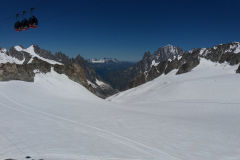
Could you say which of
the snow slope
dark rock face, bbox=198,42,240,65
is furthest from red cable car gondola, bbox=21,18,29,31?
dark rock face, bbox=198,42,240,65

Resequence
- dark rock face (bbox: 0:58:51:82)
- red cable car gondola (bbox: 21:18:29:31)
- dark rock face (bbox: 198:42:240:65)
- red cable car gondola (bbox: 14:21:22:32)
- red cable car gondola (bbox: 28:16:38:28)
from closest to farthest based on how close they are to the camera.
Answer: red cable car gondola (bbox: 28:16:38:28)
red cable car gondola (bbox: 21:18:29:31)
red cable car gondola (bbox: 14:21:22:32)
dark rock face (bbox: 0:58:51:82)
dark rock face (bbox: 198:42:240:65)

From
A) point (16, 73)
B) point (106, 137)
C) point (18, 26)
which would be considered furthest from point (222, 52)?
point (106, 137)

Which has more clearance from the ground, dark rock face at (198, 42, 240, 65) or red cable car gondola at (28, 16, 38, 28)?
dark rock face at (198, 42, 240, 65)

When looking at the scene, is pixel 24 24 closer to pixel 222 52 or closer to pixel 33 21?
pixel 33 21

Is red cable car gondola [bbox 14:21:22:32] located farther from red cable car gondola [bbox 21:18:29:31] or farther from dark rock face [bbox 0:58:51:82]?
dark rock face [bbox 0:58:51:82]

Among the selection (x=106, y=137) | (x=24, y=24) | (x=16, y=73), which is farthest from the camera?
(x=16, y=73)

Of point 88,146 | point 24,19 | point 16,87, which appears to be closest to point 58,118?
point 88,146

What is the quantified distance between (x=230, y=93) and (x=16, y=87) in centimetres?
4527

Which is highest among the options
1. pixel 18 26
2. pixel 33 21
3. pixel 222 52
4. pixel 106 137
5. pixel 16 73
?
pixel 222 52

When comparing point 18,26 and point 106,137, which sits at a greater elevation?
point 18,26

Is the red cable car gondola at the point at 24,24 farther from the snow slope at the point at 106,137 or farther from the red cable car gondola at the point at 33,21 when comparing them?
the snow slope at the point at 106,137

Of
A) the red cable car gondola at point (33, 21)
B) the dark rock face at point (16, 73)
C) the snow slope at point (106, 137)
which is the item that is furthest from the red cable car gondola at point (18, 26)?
the dark rock face at point (16, 73)

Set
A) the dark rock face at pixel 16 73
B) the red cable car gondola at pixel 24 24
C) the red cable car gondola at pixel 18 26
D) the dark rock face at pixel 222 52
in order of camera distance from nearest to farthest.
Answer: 1. the red cable car gondola at pixel 24 24
2. the red cable car gondola at pixel 18 26
3. the dark rock face at pixel 16 73
4. the dark rock face at pixel 222 52

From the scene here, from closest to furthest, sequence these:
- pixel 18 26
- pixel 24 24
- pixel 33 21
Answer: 1. pixel 33 21
2. pixel 24 24
3. pixel 18 26
